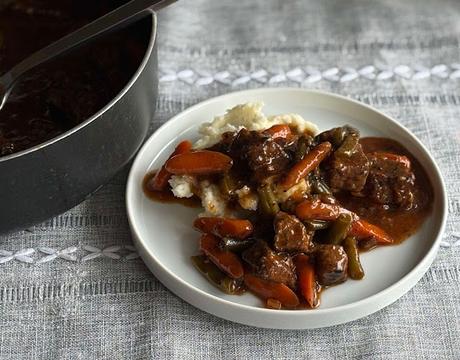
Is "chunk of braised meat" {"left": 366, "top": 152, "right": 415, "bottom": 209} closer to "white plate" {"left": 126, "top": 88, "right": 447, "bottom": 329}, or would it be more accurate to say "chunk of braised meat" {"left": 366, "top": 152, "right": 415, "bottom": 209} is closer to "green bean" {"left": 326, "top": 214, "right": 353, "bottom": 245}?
"white plate" {"left": 126, "top": 88, "right": 447, "bottom": 329}

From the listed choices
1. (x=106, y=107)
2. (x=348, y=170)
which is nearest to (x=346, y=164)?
(x=348, y=170)

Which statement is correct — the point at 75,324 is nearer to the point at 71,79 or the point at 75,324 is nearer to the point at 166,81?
the point at 71,79

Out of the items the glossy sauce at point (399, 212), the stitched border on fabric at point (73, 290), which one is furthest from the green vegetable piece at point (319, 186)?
the stitched border on fabric at point (73, 290)

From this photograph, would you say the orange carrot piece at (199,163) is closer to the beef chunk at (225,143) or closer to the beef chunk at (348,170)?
the beef chunk at (225,143)

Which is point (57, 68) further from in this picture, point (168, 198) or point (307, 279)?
point (307, 279)

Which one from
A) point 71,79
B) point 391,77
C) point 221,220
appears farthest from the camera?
point 391,77

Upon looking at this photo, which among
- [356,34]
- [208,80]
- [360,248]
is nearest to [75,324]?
[360,248]
